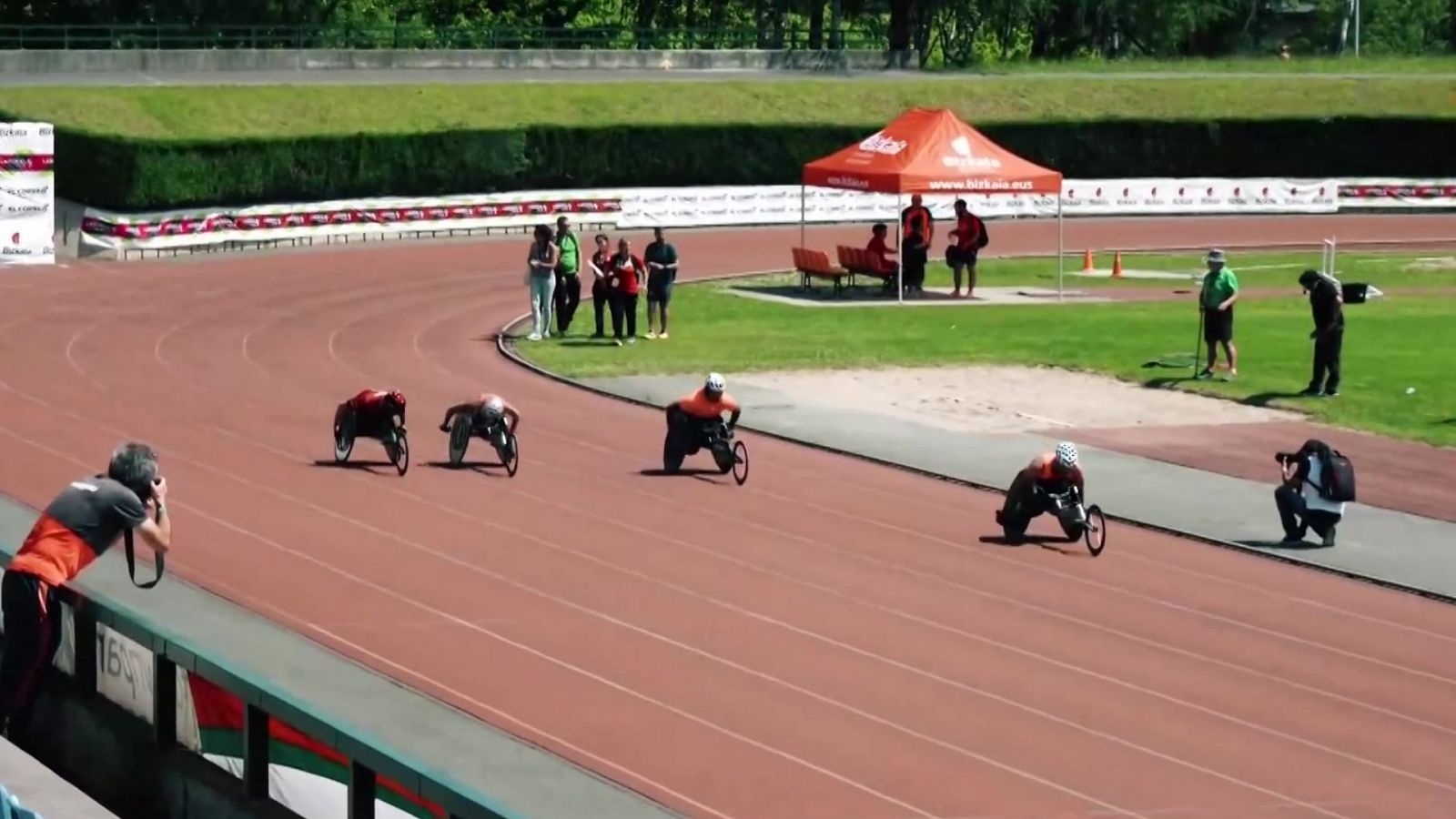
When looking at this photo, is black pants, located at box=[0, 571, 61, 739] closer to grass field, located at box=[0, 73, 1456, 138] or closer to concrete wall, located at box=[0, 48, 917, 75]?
grass field, located at box=[0, 73, 1456, 138]

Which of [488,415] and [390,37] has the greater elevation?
[390,37]

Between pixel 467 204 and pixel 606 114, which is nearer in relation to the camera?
pixel 467 204

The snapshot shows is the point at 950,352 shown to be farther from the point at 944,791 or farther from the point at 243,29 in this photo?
the point at 243,29

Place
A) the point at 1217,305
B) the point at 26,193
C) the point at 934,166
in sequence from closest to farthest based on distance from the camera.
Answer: the point at 1217,305, the point at 934,166, the point at 26,193

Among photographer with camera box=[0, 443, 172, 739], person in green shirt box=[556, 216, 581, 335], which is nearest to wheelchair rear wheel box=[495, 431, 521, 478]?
photographer with camera box=[0, 443, 172, 739]

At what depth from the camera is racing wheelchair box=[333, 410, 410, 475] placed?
21.6m

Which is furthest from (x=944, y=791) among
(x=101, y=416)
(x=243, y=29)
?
(x=243, y=29)

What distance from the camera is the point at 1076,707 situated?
14070 millimetres

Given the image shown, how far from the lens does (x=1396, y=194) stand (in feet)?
208

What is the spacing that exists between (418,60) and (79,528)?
59434 millimetres

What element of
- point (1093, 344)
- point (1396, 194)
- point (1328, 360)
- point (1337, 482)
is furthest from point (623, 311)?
point (1396, 194)

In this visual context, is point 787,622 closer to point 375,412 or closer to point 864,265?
point 375,412

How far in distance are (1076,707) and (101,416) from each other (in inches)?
565

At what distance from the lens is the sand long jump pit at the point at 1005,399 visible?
26.7 m
